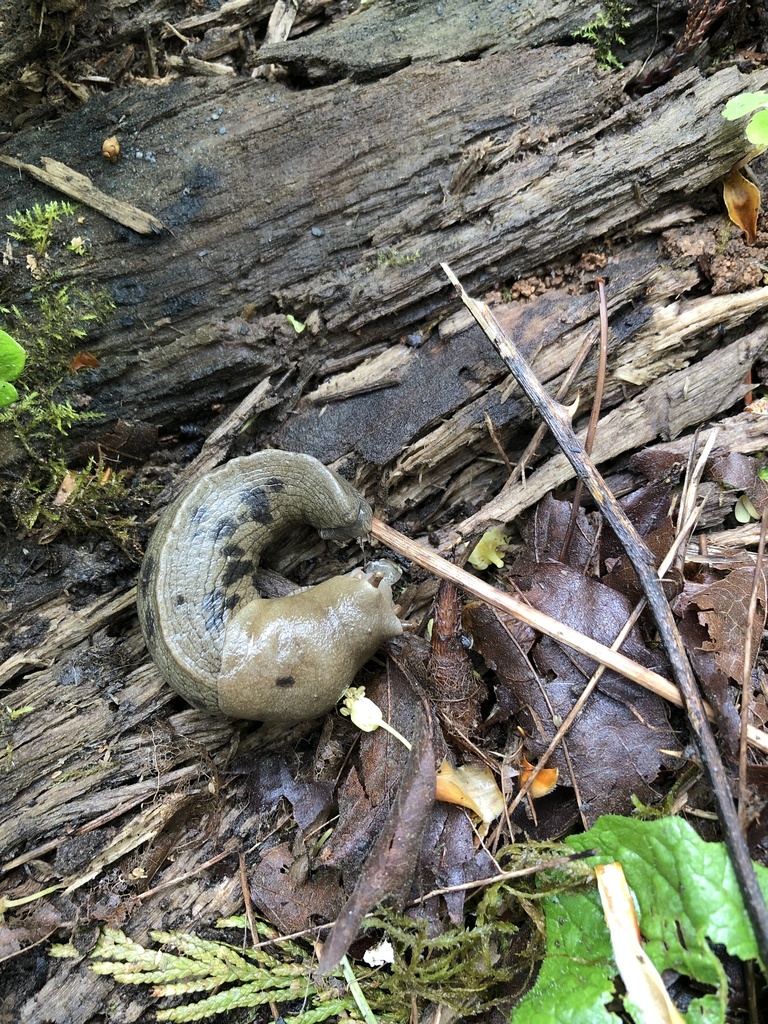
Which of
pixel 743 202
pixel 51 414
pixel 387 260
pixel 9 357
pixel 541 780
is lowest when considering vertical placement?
pixel 541 780

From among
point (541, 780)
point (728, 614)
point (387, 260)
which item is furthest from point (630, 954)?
point (387, 260)

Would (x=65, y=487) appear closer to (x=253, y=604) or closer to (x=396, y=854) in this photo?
(x=253, y=604)

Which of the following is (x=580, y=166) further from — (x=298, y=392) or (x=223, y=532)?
(x=223, y=532)

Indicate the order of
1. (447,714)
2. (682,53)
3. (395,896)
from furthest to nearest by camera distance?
(682,53) → (447,714) → (395,896)

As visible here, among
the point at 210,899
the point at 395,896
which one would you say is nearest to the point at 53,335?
the point at 210,899

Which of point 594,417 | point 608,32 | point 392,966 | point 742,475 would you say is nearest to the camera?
point 392,966

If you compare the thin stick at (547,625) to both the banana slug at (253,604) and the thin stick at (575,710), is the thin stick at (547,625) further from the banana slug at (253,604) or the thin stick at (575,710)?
the banana slug at (253,604)
